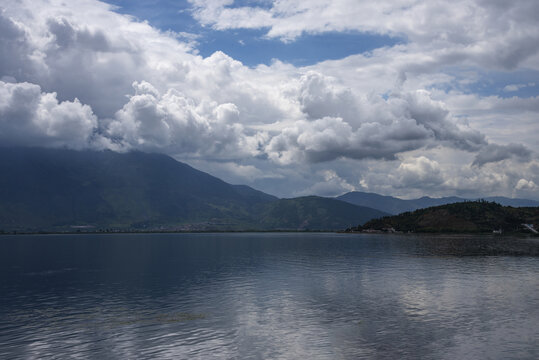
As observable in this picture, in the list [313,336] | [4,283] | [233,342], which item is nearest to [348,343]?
[313,336]

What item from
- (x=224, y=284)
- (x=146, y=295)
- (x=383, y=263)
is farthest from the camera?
(x=383, y=263)

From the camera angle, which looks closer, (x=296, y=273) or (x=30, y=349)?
(x=30, y=349)

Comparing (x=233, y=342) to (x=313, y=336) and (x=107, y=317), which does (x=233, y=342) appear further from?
(x=107, y=317)

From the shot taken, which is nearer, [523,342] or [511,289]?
[523,342]

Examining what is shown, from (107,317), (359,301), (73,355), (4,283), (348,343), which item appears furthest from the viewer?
(4,283)

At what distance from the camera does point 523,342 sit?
52750mm

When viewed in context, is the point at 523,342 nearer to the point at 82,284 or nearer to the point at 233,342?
the point at 233,342

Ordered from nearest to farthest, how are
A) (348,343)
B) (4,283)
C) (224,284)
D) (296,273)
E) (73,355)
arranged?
(73,355) → (348,343) → (224,284) → (4,283) → (296,273)

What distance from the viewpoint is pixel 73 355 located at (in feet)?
159

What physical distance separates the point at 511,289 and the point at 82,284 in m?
102

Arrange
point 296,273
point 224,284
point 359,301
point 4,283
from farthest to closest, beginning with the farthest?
point 296,273 < point 4,283 < point 224,284 < point 359,301

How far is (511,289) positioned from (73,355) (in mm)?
87754

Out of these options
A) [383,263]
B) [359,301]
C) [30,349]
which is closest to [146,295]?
[30,349]

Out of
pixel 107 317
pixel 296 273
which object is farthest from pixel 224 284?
pixel 107 317
